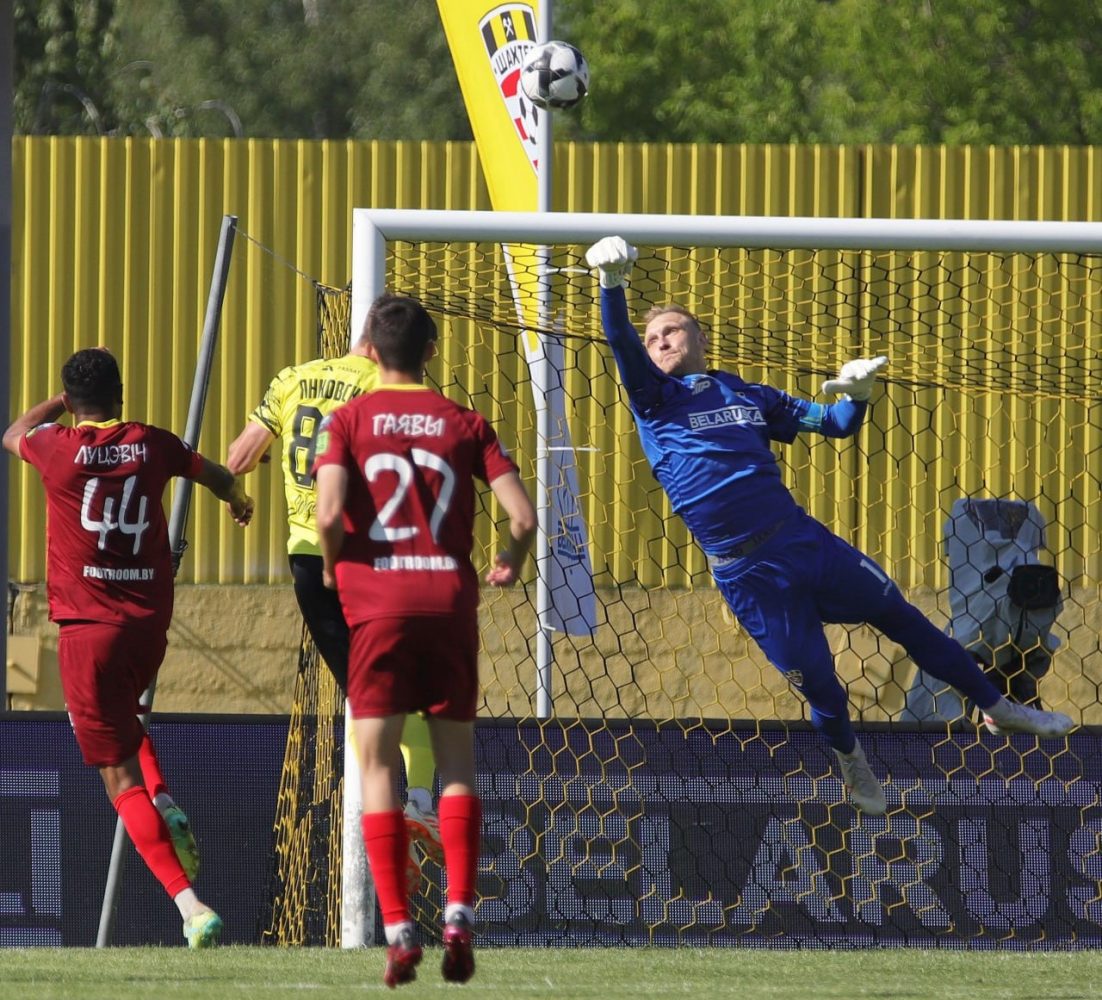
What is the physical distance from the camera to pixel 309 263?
1252 cm

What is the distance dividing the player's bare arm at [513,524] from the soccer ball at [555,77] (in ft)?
13.5

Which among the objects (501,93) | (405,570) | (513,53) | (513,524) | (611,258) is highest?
(513,53)

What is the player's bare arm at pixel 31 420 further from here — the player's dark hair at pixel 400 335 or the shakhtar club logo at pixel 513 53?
the shakhtar club logo at pixel 513 53

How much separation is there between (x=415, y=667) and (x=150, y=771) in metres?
1.87

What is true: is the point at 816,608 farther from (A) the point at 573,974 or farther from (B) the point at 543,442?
(B) the point at 543,442

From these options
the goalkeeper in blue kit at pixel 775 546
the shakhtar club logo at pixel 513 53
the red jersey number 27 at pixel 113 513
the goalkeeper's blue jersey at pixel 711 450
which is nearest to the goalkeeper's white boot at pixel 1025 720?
the goalkeeper in blue kit at pixel 775 546

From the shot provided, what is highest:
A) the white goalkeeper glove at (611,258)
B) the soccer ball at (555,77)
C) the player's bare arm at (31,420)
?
the soccer ball at (555,77)

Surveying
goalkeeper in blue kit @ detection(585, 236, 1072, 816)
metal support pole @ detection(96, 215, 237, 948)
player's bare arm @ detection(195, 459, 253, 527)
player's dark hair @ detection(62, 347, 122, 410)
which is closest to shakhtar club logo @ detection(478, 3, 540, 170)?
metal support pole @ detection(96, 215, 237, 948)

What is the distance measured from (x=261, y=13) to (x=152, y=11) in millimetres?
2211

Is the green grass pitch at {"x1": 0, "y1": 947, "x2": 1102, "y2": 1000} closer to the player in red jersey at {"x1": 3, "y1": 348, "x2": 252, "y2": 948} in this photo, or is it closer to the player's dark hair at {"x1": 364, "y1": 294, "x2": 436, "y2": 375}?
→ the player in red jersey at {"x1": 3, "y1": 348, "x2": 252, "y2": 948}

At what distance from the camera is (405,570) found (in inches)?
195

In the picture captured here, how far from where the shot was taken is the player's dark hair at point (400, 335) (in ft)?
16.8

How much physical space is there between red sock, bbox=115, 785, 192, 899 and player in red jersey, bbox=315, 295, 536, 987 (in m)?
1.36

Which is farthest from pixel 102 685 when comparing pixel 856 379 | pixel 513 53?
pixel 513 53
